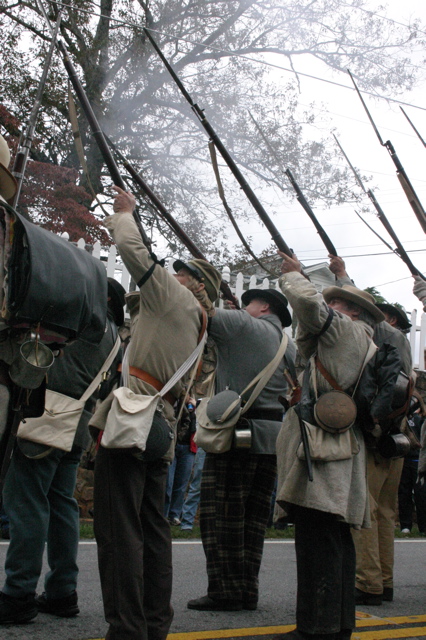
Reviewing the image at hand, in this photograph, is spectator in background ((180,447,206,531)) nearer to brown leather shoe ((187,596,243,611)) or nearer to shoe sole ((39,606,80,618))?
brown leather shoe ((187,596,243,611))

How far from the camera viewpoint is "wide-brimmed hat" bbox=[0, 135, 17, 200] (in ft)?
8.38

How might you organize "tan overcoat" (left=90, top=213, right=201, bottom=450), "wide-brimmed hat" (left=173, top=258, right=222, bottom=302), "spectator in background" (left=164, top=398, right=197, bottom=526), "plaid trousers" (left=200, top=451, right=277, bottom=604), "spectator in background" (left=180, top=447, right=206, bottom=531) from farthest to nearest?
"spectator in background" (left=164, top=398, right=197, bottom=526), "spectator in background" (left=180, top=447, right=206, bottom=531), "plaid trousers" (left=200, top=451, right=277, bottom=604), "wide-brimmed hat" (left=173, top=258, right=222, bottom=302), "tan overcoat" (left=90, top=213, right=201, bottom=450)

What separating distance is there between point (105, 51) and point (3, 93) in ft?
7.18

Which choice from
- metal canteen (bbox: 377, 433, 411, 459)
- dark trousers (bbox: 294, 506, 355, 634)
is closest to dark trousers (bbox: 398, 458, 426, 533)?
metal canteen (bbox: 377, 433, 411, 459)

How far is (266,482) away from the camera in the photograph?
4523 mm

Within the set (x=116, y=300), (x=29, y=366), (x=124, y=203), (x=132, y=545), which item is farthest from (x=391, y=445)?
(x=29, y=366)

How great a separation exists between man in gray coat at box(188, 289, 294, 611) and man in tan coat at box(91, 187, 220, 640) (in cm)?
85

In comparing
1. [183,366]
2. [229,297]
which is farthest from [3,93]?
[183,366]

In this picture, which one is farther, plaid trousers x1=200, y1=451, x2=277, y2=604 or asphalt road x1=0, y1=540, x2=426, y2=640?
plaid trousers x1=200, y1=451, x2=277, y2=604

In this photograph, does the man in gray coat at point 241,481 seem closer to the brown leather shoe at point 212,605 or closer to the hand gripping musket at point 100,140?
the brown leather shoe at point 212,605

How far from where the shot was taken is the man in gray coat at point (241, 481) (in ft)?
13.8

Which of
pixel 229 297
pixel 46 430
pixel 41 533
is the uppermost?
pixel 229 297

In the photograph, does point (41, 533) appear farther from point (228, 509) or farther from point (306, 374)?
point (306, 374)

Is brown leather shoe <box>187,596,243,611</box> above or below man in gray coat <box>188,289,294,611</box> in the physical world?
below
